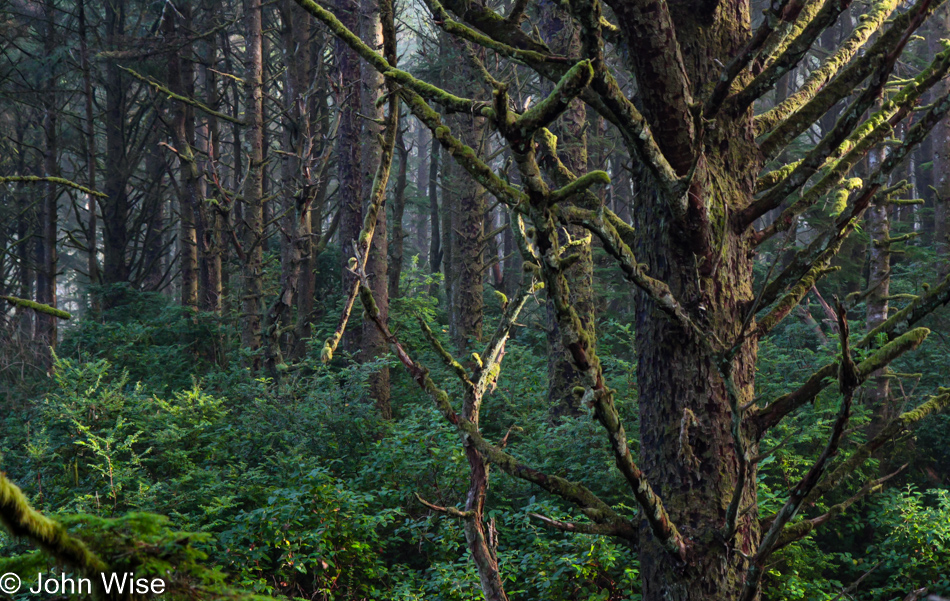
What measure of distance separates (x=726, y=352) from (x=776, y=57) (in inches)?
48.0

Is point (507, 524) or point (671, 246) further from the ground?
point (671, 246)

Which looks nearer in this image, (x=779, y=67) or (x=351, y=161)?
(x=779, y=67)

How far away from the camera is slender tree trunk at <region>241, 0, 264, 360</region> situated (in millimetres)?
10031

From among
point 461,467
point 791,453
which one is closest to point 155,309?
point 461,467

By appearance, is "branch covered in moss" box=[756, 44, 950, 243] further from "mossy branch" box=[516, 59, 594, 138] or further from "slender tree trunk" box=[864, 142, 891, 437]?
"slender tree trunk" box=[864, 142, 891, 437]

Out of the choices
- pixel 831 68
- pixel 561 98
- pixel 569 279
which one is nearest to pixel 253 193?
pixel 569 279

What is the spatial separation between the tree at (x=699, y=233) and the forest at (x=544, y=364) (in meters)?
0.01

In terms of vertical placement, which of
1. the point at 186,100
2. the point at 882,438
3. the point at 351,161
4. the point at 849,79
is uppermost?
the point at 186,100

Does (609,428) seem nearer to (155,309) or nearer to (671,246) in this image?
(671,246)

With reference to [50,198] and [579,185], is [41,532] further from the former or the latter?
[50,198]

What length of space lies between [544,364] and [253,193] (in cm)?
594

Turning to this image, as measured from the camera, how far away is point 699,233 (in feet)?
7.04

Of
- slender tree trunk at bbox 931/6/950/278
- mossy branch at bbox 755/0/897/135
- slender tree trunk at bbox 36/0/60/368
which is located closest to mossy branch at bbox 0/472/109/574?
mossy branch at bbox 755/0/897/135

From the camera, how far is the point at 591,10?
5.59ft
